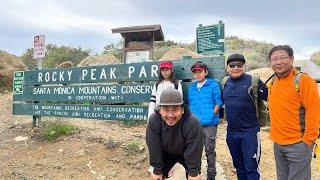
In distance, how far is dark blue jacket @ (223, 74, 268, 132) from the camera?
5090 millimetres

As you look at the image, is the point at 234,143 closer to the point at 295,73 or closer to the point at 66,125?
the point at 295,73

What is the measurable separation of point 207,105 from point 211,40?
3.83 meters

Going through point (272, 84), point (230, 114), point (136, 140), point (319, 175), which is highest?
point (272, 84)

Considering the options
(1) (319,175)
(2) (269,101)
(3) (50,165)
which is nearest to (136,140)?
(3) (50,165)

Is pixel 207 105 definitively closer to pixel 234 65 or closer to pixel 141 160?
pixel 234 65

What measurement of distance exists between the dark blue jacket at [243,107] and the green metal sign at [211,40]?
13.0 feet

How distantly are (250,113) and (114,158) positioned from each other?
3322 mm

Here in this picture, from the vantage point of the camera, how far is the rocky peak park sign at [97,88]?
7340 millimetres

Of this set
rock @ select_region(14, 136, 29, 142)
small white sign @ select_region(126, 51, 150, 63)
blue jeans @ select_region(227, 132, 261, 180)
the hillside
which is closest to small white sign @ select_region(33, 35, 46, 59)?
rock @ select_region(14, 136, 29, 142)

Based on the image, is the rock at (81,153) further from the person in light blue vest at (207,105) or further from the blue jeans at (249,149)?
the blue jeans at (249,149)

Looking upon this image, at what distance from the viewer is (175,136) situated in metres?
4.28

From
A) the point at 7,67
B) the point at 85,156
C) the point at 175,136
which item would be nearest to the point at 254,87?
the point at 175,136

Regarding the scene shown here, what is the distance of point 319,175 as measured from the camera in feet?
24.7

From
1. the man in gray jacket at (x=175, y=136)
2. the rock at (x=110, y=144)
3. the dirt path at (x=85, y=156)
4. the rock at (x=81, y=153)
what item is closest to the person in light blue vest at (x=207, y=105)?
the dirt path at (x=85, y=156)
